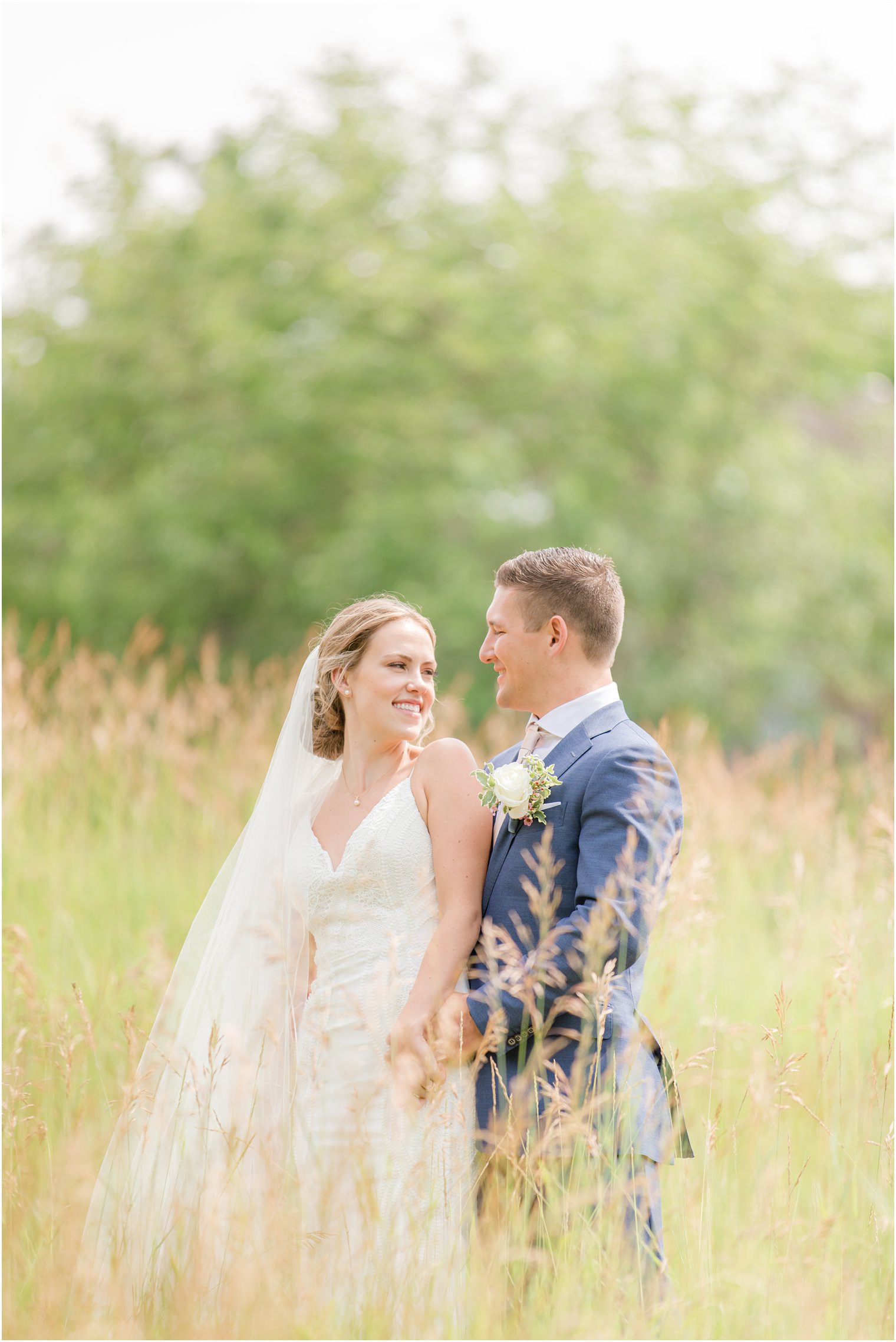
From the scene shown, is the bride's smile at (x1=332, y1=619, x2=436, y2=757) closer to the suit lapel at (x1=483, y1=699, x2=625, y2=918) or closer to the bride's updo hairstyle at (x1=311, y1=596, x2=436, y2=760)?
the bride's updo hairstyle at (x1=311, y1=596, x2=436, y2=760)

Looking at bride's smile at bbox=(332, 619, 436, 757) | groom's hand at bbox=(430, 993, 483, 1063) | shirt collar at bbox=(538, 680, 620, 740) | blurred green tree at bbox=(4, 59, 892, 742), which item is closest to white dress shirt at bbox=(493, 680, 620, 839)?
shirt collar at bbox=(538, 680, 620, 740)

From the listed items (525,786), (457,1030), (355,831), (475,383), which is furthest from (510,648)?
(475,383)

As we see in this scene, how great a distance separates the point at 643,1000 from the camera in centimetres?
418

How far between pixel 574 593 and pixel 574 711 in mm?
314

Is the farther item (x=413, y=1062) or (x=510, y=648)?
(x=510, y=648)

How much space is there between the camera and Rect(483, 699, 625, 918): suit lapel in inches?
114

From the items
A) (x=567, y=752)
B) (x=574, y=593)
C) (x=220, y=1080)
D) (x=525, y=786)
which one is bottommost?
(x=220, y=1080)

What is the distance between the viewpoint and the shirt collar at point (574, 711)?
9.92 ft

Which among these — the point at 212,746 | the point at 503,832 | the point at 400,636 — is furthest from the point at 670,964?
the point at 212,746

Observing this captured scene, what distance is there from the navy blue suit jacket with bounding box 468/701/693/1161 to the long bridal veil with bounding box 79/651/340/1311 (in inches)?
22.2

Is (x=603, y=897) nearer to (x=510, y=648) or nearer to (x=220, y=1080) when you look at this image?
(x=510, y=648)

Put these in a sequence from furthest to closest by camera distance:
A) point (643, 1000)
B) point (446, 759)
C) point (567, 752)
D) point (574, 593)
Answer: point (643, 1000) < point (446, 759) < point (574, 593) < point (567, 752)

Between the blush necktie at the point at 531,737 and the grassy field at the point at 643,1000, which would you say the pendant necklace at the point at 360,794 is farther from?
the grassy field at the point at 643,1000

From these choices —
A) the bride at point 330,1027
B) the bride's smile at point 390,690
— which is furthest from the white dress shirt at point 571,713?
the bride's smile at point 390,690
